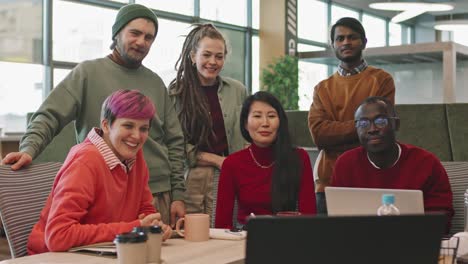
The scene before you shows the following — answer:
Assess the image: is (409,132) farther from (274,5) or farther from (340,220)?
(274,5)

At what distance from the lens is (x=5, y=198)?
7.13ft

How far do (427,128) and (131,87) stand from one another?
2.36 metres

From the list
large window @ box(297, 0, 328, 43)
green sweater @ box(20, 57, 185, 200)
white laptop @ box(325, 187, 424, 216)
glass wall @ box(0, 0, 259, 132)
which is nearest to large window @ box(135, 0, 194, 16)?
glass wall @ box(0, 0, 259, 132)

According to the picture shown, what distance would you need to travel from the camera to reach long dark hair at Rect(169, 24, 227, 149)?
3254 millimetres

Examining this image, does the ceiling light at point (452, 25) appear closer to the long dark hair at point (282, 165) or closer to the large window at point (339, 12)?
the large window at point (339, 12)

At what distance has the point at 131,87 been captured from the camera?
9.52 ft

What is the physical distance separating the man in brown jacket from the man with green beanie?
67cm

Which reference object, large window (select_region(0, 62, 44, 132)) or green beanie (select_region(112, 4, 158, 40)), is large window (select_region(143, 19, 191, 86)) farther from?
green beanie (select_region(112, 4, 158, 40))

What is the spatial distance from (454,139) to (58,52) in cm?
521

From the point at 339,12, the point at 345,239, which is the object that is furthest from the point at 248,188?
the point at 339,12

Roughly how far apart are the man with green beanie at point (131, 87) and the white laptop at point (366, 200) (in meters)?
1.00

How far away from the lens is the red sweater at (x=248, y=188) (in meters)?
2.81

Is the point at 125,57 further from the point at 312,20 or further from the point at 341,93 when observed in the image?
the point at 312,20

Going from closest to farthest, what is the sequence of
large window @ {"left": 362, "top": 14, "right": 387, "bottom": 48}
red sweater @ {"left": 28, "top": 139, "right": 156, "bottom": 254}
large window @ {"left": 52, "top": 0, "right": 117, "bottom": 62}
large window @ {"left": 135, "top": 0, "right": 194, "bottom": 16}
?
red sweater @ {"left": 28, "top": 139, "right": 156, "bottom": 254}
large window @ {"left": 52, "top": 0, "right": 117, "bottom": 62}
large window @ {"left": 135, "top": 0, "right": 194, "bottom": 16}
large window @ {"left": 362, "top": 14, "right": 387, "bottom": 48}
